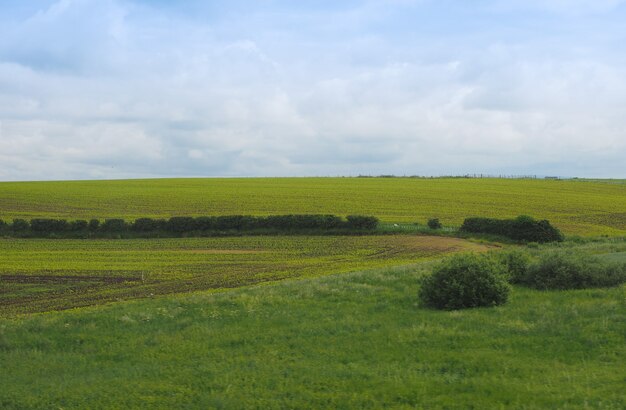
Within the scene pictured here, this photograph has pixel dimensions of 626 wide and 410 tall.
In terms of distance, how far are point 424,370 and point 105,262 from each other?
117 ft

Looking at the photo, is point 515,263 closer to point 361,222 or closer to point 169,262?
point 169,262

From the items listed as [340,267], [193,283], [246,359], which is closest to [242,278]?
[193,283]

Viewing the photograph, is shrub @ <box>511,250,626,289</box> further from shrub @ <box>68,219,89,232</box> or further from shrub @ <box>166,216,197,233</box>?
shrub @ <box>68,219,89,232</box>

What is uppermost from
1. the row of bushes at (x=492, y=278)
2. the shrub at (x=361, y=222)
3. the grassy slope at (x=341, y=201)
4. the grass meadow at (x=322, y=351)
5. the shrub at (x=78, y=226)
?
the grassy slope at (x=341, y=201)

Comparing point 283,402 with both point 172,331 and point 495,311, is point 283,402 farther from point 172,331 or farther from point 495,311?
point 495,311

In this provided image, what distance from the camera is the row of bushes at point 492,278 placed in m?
14.9

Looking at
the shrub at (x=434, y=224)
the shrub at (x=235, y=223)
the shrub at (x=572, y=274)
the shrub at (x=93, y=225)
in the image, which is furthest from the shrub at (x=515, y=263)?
the shrub at (x=93, y=225)

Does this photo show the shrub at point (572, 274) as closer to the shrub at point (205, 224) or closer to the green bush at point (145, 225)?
the shrub at point (205, 224)

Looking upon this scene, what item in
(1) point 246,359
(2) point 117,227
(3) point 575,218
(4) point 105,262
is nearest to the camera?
(1) point 246,359

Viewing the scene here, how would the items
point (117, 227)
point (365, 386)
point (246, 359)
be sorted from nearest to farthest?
1. point (365, 386)
2. point (246, 359)
3. point (117, 227)

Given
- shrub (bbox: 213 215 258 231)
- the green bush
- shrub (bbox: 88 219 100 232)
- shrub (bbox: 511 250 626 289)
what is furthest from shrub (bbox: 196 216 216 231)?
shrub (bbox: 511 250 626 289)

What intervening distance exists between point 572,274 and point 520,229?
32.6 metres

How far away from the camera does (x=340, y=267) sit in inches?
1442

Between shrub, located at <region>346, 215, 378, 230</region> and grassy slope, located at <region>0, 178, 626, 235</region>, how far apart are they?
5.08m
